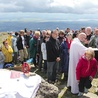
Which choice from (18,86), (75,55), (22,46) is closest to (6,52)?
(22,46)

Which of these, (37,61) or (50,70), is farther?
(37,61)

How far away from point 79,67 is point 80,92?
1.06m

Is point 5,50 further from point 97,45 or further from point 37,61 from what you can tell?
point 97,45

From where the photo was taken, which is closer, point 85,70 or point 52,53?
point 85,70

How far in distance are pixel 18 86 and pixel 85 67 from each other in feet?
8.30

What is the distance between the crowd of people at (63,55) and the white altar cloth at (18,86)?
176 centimetres

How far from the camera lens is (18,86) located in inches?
267

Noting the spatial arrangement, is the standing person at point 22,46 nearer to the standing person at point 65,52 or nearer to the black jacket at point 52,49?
the standing person at point 65,52

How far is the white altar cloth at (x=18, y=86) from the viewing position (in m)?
6.47

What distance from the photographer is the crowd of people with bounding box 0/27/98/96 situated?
8.40 m

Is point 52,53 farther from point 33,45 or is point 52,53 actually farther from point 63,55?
point 33,45

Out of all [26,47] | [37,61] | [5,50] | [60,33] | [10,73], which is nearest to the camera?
[10,73]

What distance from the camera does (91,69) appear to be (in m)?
8.41

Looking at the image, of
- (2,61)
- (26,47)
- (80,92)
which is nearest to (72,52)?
(80,92)
